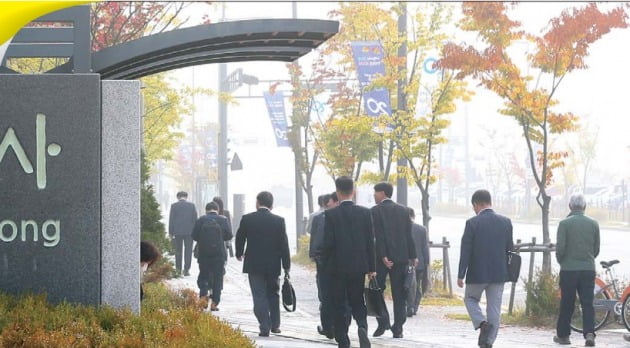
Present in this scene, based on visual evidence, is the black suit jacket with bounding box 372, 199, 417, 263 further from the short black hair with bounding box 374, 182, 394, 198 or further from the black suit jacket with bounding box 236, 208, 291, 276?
the black suit jacket with bounding box 236, 208, 291, 276

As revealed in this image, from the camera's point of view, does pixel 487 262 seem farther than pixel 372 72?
No

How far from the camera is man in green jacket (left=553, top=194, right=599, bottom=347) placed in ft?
47.4

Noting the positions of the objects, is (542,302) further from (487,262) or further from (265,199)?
(265,199)

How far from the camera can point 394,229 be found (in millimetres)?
15281

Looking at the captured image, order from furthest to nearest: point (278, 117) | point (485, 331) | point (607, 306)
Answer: point (278, 117), point (607, 306), point (485, 331)

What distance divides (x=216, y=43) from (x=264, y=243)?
4.57 m

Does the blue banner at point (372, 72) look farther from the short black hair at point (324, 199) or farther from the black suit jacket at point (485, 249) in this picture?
the black suit jacket at point (485, 249)

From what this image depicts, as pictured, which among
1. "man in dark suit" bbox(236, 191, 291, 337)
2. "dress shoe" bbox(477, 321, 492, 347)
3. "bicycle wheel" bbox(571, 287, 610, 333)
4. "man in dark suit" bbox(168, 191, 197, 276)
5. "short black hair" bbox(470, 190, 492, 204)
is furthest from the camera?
"man in dark suit" bbox(168, 191, 197, 276)

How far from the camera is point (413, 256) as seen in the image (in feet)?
50.7

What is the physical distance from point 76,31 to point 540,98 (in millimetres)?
10286

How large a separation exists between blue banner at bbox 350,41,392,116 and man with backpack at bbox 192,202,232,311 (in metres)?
5.87

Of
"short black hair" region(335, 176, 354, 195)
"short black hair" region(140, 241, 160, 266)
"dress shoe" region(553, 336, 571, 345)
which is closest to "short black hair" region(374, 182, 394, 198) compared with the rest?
"short black hair" region(335, 176, 354, 195)

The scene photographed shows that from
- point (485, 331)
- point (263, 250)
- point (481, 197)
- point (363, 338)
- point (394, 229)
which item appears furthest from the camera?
point (394, 229)

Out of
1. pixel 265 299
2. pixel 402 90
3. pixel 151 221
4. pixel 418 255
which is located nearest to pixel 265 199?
pixel 265 299
